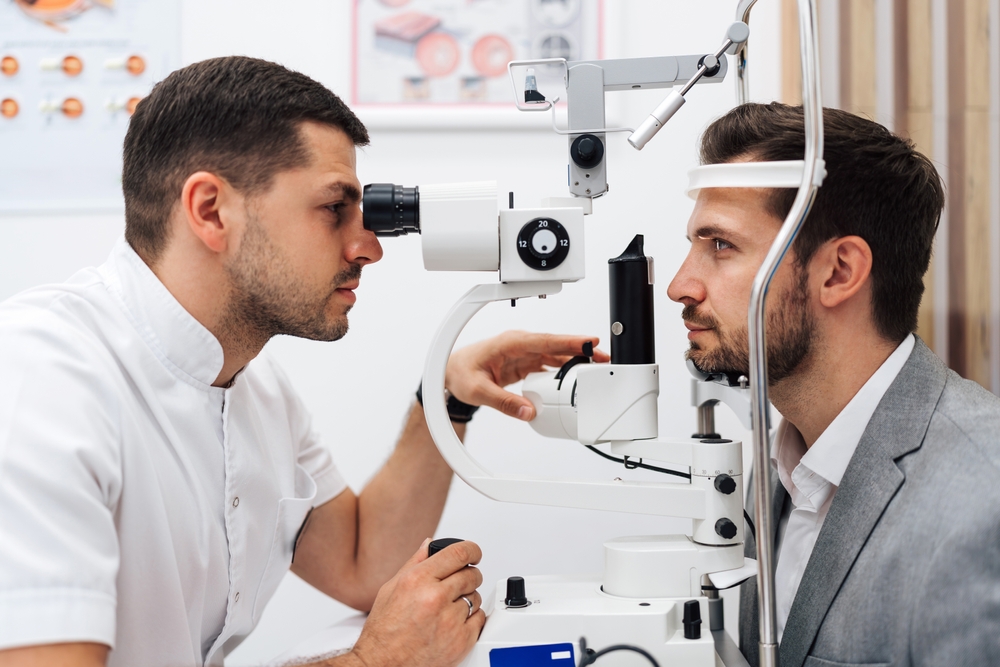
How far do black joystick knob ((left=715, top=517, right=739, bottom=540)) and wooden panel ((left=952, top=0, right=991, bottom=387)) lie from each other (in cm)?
67

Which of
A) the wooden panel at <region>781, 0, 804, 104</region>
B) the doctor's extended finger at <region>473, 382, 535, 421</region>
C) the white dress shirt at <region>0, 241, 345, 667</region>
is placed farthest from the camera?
the wooden panel at <region>781, 0, 804, 104</region>

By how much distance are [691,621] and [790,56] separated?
1237 mm

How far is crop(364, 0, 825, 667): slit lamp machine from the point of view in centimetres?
87

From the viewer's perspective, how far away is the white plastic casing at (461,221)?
0.95m

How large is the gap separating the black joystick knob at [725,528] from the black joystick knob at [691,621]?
0.12 metres

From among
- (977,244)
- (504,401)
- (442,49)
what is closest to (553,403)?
(504,401)

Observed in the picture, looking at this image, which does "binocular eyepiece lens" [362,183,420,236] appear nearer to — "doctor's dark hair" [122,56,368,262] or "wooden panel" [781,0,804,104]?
"doctor's dark hair" [122,56,368,262]

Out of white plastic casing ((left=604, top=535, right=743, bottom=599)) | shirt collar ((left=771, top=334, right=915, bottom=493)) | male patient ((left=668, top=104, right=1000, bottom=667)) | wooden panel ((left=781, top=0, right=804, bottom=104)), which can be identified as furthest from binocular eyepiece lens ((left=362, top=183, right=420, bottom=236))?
wooden panel ((left=781, top=0, right=804, bottom=104))

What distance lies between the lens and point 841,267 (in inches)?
41.2

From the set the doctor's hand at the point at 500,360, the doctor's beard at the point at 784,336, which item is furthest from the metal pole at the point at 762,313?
the doctor's hand at the point at 500,360

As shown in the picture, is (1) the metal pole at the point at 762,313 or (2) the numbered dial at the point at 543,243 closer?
(1) the metal pole at the point at 762,313

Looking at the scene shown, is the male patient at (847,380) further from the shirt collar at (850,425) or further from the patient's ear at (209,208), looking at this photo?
the patient's ear at (209,208)

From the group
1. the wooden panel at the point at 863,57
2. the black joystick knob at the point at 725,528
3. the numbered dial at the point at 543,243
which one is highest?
the wooden panel at the point at 863,57

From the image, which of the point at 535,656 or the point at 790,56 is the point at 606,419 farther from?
the point at 790,56
